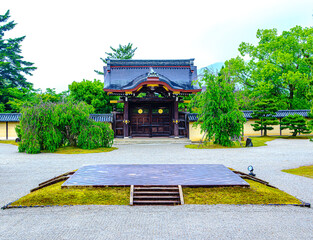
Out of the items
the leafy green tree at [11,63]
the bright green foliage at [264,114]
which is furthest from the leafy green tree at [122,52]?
the bright green foliage at [264,114]

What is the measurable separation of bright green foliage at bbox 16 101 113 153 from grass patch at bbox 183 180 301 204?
10.5 m

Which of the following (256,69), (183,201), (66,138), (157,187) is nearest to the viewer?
(183,201)

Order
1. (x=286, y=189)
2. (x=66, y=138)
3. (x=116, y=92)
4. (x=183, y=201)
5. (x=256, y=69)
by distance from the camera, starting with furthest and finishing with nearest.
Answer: (x=256, y=69), (x=116, y=92), (x=66, y=138), (x=286, y=189), (x=183, y=201)

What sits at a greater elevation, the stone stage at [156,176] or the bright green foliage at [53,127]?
the bright green foliage at [53,127]

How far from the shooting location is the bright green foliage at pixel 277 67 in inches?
1025

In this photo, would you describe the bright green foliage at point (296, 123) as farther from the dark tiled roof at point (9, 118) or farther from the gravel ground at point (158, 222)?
the dark tiled roof at point (9, 118)

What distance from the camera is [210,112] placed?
15.5 meters

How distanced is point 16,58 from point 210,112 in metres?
29.6

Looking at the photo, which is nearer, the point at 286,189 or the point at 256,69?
the point at 286,189

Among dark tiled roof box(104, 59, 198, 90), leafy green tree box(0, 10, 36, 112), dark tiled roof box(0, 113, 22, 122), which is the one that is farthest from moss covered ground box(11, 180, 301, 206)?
leafy green tree box(0, 10, 36, 112)

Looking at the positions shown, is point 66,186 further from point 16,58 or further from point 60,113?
point 16,58

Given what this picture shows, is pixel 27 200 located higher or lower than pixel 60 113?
lower

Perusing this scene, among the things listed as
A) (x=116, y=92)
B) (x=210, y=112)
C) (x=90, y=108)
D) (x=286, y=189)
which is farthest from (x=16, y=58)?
(x=286, y=189)

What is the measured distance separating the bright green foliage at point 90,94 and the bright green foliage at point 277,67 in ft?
47.5
